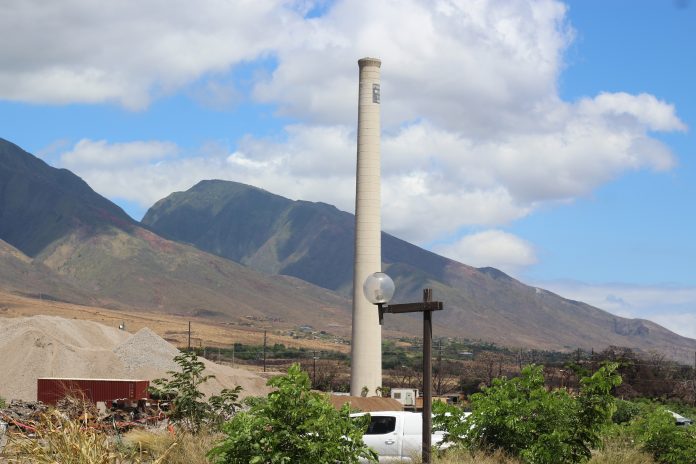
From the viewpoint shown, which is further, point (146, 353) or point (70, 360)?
point (146, 353)

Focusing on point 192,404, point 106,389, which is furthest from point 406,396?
point 192,404

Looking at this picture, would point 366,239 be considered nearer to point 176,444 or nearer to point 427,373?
point 176,444

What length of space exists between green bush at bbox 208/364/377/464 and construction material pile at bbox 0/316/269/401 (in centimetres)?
3749

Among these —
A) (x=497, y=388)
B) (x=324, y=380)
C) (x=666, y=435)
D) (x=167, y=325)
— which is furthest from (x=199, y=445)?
(x=167, y=325)

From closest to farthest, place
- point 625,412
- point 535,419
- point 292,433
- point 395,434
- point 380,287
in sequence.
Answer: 1. point 292,433
2. point 380,287
3. point 535,419
4. point 395,434
5. point 625,412

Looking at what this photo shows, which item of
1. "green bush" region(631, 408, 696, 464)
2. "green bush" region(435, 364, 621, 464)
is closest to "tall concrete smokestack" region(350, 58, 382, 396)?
"green bush" region(631, 408, 696, 464)

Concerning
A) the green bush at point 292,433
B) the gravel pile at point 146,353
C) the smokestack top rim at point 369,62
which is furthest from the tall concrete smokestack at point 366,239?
the green bush at point 292,433

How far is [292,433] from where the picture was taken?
49.6 feet

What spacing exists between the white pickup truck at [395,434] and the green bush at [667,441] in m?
4.59

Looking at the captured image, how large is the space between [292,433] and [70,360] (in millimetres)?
42652

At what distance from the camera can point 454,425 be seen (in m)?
20.7

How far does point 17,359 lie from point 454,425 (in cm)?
3996

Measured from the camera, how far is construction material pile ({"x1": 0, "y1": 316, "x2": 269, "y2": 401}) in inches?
2117

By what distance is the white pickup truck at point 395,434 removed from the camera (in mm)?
22031
